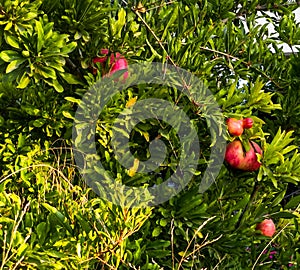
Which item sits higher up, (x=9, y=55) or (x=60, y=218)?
(x=9, y=55)

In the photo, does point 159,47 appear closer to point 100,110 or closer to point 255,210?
point 100,110

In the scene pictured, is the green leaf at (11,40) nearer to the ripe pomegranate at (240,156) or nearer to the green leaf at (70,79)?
the green leaf at (70,79)

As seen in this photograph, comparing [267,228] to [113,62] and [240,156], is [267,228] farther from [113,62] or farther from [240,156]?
[113,62]

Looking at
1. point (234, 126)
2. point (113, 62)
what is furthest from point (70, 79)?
point (234, 126)

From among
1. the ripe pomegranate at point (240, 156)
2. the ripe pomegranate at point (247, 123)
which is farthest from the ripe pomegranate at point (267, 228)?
the ripe pomegranate at point (247, 123)

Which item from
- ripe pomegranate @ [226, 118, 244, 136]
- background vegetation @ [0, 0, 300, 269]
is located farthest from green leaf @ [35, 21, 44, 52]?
ripe pomegranate @ [226, 118, 244, 136]

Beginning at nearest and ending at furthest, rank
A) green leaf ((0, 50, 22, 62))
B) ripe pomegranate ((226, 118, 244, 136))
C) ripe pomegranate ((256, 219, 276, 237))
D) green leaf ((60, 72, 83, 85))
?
green leaf ((0, 50, 22, 62)) < green leaf ((60, 72, 83, 85)) < ripe pomegranate ((226, 118, 244, 136)) < ripe pomegranate ((256, 219, 276, 237))

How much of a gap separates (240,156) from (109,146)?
0.43 meters

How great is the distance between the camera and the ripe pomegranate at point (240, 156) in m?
1.96

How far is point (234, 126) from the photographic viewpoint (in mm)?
1925

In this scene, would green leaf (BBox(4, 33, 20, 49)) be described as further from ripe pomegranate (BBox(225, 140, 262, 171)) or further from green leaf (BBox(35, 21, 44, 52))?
ripe pomegranate (BBox(225, 140, 262, 171))

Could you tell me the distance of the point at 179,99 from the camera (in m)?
1.96

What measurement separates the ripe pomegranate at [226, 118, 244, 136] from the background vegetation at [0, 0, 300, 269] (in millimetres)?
18

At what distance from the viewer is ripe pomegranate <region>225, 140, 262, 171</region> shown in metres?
1.96
